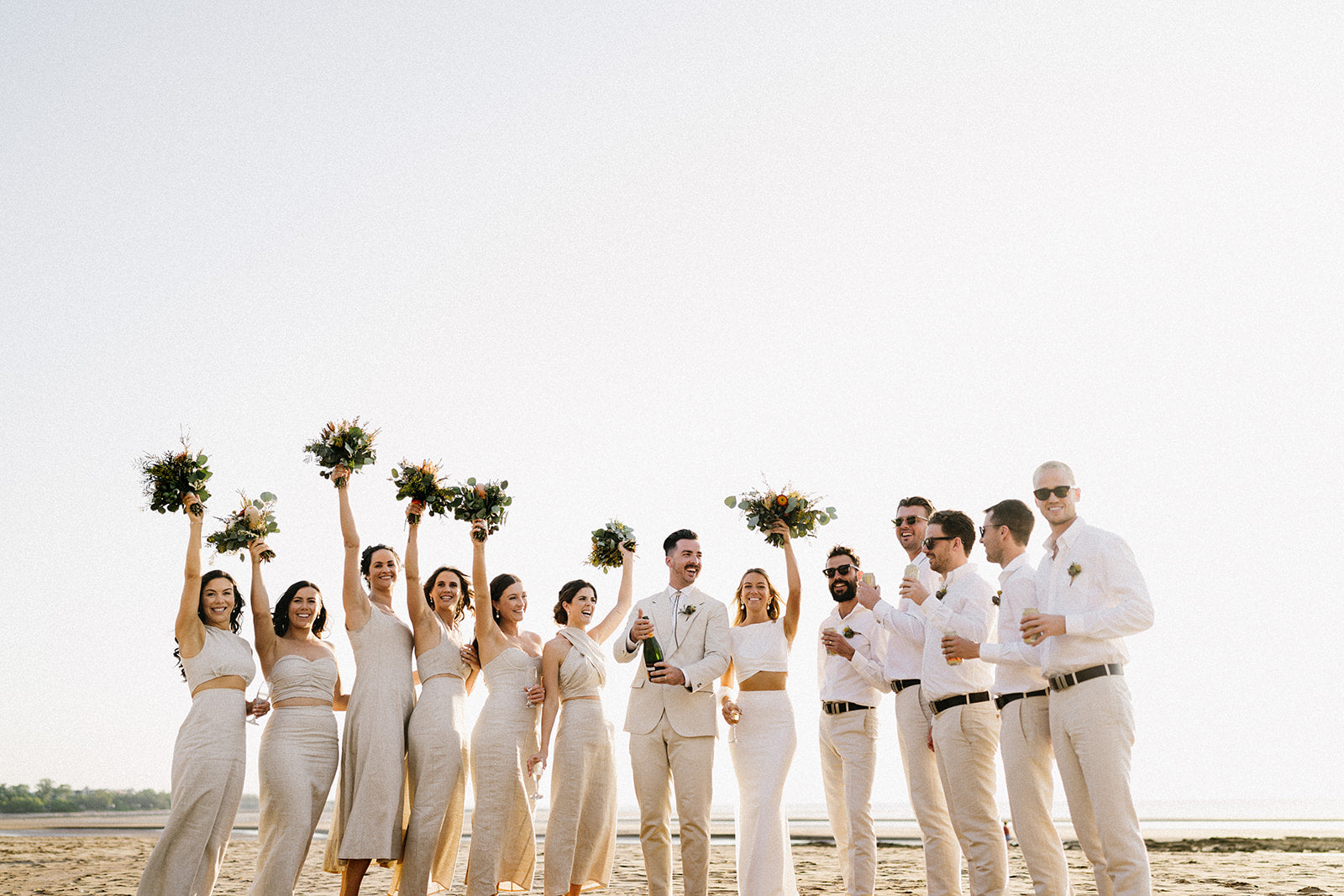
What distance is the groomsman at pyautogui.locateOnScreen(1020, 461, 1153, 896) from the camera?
5.85 m

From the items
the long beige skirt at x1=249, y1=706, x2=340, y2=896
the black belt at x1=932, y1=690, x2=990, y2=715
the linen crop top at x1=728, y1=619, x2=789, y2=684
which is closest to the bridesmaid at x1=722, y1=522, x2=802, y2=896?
the linen crop top at x1=728, y1=619, x2=789, y2=684

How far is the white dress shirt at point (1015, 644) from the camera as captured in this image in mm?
6605

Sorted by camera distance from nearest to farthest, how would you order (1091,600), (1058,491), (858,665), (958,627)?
(1091,600), (1058,491), (958,627), (858,665)

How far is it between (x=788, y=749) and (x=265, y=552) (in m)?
4.86

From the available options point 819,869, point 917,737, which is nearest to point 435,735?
point 917,737

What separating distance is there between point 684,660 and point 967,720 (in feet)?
7.89

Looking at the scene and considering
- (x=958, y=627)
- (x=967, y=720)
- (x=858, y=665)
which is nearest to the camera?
(x=967, y=720)

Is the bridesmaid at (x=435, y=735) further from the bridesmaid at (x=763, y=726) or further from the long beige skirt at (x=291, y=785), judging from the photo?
the bridesmaid at (x=763, y=726)

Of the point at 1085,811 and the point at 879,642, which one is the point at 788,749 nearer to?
the point at 879,642

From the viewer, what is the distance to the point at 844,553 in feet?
29.6

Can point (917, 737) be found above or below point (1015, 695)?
below

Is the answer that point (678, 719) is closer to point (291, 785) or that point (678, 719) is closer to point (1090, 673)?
point (291, 785)

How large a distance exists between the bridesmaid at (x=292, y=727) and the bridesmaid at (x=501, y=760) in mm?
1243

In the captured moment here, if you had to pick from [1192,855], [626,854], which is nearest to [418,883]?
[626,854]
